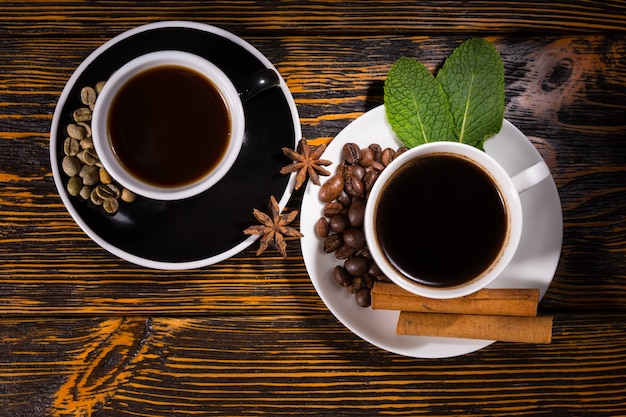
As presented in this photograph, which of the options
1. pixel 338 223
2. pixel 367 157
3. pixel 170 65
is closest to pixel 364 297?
pixel 338 223

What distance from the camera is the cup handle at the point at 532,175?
105 centimetres

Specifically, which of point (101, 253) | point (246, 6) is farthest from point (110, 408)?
point (246, 6)

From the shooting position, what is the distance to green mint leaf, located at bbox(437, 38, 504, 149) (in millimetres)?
1172

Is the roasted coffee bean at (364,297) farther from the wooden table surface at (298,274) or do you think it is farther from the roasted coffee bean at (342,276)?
the wooden table surface at (298,274)

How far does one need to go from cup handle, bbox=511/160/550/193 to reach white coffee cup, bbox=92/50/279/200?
454mm

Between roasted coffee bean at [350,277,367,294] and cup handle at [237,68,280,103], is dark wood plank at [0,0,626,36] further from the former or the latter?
roasted coffee bean at [350,277,367,294]

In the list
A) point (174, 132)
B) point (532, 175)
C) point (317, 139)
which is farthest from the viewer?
point (317, 139)

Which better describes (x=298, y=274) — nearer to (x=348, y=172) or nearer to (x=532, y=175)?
(x=348, y=172)

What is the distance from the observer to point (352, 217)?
3.88 ft

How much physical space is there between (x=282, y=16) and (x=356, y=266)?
54 centimetres

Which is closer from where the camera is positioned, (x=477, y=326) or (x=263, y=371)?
(x=477, y=326)

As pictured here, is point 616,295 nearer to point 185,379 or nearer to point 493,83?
point 493,83

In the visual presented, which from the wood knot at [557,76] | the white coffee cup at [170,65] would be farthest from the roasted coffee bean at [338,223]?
the wood knot at [557,76]

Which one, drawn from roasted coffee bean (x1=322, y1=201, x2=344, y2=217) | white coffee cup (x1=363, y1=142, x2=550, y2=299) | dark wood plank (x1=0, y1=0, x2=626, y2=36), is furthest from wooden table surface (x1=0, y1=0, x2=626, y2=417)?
white coffee cup (x1=363, y1=142, x2=550, y2=299)
